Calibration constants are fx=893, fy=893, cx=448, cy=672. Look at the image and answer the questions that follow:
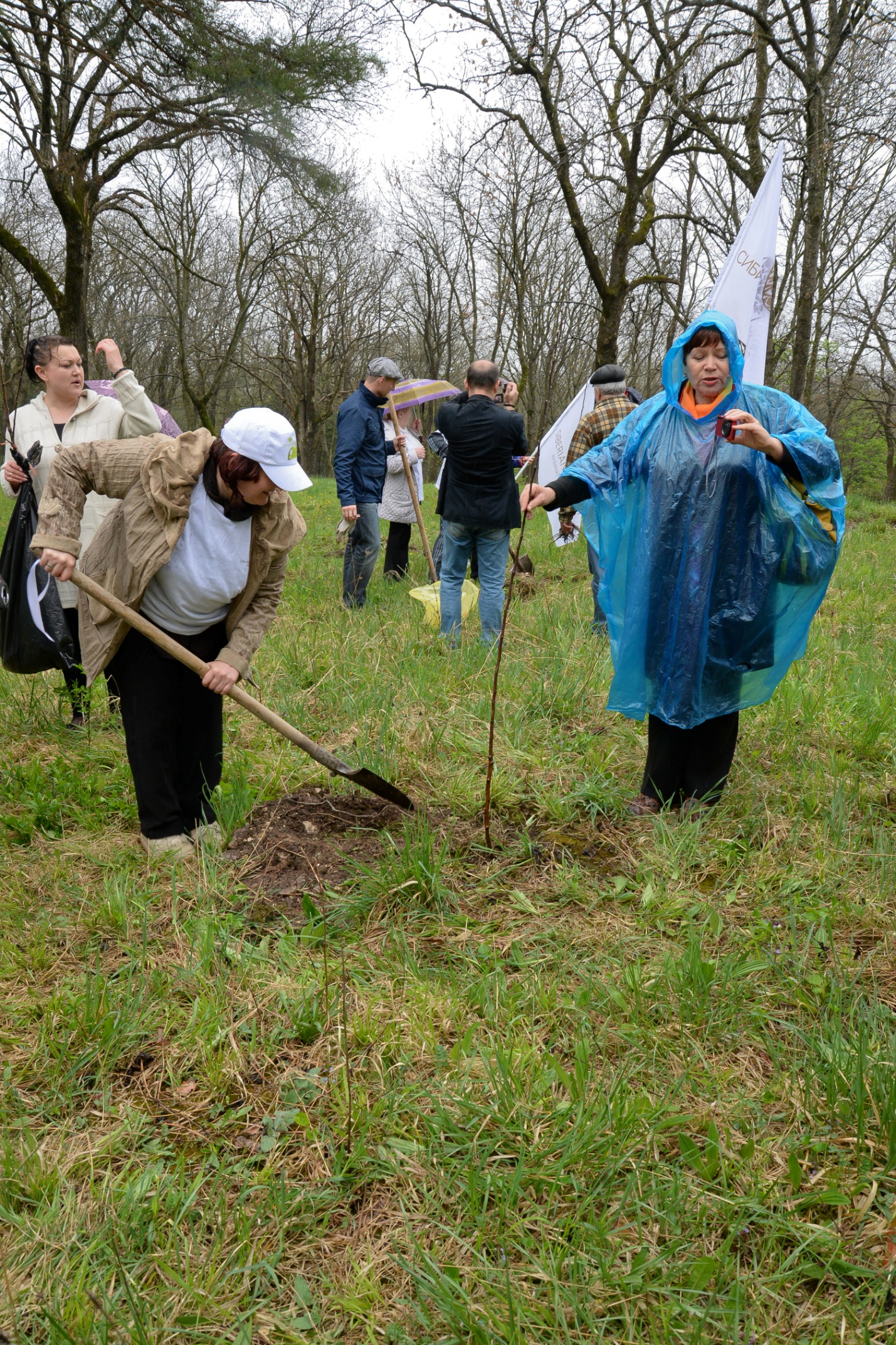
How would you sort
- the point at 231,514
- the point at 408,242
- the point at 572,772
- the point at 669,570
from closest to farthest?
the point at 231,514
the point at 669,570
the point at 572,772
the point at 408,242

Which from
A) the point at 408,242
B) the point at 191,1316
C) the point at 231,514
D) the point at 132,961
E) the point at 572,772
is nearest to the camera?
the point at 191,1316

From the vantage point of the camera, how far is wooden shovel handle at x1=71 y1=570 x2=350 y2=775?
2.73 m

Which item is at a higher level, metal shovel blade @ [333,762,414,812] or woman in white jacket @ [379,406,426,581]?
woman in white jacket @ [379,406,426,581]

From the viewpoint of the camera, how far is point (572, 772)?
3623 mm

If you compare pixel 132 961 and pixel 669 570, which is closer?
pixel 132 961

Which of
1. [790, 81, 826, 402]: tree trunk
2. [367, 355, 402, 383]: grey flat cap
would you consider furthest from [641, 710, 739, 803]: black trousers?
[790, 81, 826, 402]: tree trunk

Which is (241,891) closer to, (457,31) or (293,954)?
(293,954)

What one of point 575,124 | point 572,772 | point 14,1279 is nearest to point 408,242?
point 575,124

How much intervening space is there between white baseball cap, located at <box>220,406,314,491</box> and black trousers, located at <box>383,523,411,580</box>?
4859 mm

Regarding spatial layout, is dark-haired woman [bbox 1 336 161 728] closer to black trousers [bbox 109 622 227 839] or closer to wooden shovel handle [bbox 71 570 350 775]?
black trousers [bbox 109 622 227 839]

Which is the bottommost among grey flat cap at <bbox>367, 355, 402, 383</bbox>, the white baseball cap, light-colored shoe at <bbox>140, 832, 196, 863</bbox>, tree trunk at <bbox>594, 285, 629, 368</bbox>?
light-colored shoe at <bbox>140, 832, 196, 863</bbox>

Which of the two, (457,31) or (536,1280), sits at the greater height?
(457,31)

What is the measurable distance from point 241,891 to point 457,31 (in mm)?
10242

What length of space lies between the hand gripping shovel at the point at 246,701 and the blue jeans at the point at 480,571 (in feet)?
7.77
